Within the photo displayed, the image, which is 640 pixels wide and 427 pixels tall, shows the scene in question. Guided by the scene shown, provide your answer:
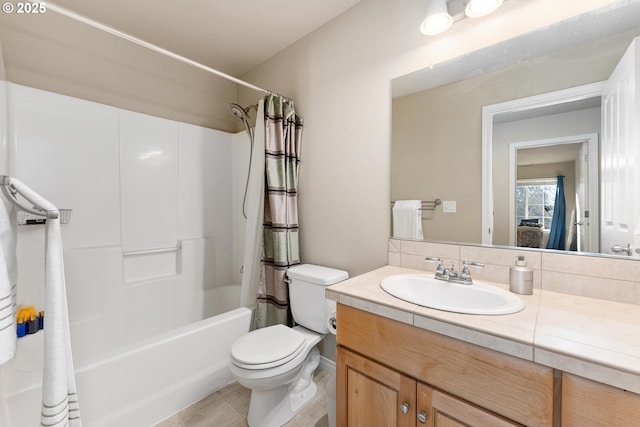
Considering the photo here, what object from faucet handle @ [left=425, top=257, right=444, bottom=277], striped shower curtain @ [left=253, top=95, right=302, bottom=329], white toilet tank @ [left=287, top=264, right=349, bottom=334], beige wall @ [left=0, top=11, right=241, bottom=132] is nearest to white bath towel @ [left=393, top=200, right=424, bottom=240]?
faucet handle @ [left=425, top=257, right=444, bottom=277]

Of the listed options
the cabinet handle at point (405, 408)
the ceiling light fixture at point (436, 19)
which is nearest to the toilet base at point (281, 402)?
the cabinet handle at point (405, 408)

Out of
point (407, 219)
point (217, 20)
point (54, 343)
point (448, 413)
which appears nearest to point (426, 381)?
point (448, 413)

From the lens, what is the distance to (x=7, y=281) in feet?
2.17

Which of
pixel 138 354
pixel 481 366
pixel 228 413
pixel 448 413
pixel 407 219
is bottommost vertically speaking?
pixel 228 413

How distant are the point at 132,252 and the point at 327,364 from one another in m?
1.70

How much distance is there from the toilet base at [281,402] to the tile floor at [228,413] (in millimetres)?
40

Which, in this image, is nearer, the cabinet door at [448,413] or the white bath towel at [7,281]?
the white bath towel at [7,281]

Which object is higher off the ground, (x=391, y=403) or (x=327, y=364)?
(x=391, y=403)

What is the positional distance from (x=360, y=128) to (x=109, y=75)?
2.00 m

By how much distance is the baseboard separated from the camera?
6.13 ft

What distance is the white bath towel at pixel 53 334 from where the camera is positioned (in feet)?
2.27

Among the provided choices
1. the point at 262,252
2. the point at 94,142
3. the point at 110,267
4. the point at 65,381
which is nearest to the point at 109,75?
the point at 94,142

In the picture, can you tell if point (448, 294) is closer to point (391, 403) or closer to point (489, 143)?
point (391, 403)

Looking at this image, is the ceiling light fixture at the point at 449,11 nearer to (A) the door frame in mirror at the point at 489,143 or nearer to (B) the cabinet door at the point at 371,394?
(A) the door frame in mirror at the point at 489,143
